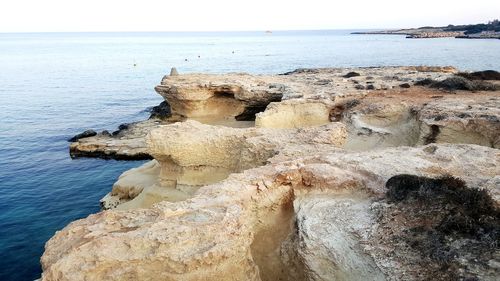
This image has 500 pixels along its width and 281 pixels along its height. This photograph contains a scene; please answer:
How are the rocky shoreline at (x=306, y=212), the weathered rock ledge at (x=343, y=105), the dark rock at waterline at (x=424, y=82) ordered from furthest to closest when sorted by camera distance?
the dark rock at waterline at (x=424, y=82), the weathered rock ledge at (x=343, y=105), the rocky shoreline at (x=306, y=212)

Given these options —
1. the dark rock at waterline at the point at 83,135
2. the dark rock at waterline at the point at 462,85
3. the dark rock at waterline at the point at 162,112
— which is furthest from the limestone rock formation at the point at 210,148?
the dark rock at waterline at the point at 162,112

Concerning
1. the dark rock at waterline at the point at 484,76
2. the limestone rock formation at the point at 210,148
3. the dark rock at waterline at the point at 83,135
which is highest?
the dark rock at waterline at the point at 484,76

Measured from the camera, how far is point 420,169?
35.5 feet

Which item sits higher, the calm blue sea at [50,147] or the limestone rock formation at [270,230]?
the limestone rock formation at [270,230]

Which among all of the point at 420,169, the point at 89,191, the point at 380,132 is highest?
the point at 420,169

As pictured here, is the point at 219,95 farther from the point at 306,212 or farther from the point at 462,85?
the point at 306,212

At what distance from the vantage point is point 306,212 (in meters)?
9.41

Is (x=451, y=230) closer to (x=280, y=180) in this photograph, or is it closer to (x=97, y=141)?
(x=280, y=180)

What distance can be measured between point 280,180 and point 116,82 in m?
62.6

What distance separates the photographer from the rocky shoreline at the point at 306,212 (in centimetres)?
715

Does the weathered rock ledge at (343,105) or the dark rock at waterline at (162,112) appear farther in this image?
the dark rock at waterline at (162,112)

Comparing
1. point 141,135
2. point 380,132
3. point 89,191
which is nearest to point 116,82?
point 141,135

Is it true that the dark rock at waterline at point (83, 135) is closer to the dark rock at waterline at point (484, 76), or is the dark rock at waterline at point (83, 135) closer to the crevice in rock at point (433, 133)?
the crevice in rock at point (433, 133)

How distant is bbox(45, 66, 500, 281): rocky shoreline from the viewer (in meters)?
7.15
